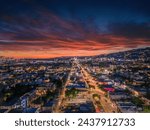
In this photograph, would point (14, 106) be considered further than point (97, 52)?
No

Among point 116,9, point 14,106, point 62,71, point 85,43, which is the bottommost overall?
point 14,106

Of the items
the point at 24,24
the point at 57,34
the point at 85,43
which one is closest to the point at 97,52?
the point at 85,43

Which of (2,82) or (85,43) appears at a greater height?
(85,43)

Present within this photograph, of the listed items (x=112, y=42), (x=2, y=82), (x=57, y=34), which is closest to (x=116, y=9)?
(x=112, y=42)

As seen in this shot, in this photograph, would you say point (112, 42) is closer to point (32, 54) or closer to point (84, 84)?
point (84, 84)
